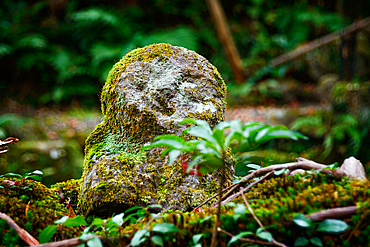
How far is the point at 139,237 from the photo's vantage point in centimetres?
77

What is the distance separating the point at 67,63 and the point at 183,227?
681 cm

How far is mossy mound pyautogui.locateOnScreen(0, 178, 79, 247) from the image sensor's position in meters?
1.03

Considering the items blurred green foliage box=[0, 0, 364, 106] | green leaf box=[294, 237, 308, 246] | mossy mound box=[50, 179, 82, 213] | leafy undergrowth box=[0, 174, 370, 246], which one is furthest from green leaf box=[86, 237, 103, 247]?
blurred green foliage box=[0, 0, 364, 106]

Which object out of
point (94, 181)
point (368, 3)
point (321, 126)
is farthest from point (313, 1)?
point (94, 181)

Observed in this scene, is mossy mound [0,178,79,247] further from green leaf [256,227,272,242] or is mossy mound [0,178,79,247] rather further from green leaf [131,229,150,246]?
green leaf [256,227,272,242]

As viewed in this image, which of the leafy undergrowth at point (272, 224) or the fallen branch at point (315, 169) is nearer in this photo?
the leafy undergrowth at point (272, 224)

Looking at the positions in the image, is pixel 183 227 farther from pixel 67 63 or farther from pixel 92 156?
pixel 67 63

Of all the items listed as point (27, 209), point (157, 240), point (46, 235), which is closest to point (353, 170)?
point (157, 240)

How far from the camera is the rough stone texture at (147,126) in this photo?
1360mm

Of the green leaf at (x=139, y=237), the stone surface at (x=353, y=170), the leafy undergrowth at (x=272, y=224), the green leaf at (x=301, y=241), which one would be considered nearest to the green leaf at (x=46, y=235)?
the leafy undergrowth at (x=272, y=224)

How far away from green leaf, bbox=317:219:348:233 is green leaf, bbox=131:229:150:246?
493 millimetres

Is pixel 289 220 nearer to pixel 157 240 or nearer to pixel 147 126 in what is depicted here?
pixel 157 240

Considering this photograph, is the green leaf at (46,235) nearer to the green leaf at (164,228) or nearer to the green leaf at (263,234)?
the green leaf at (164,228)

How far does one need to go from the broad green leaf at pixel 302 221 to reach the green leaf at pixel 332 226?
0.04m
